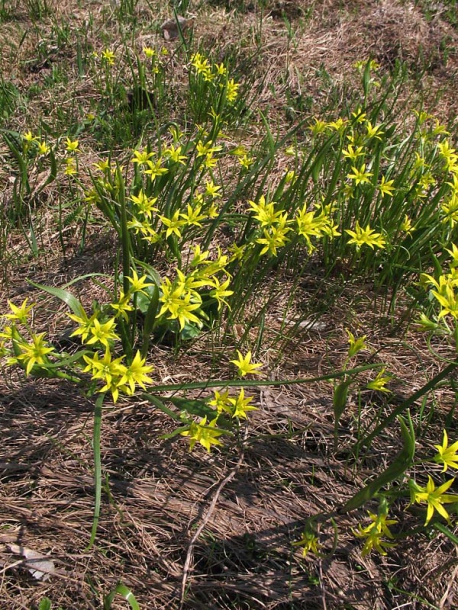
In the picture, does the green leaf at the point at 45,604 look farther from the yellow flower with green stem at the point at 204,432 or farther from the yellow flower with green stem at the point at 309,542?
the yellow flower with green stem at the point at 309,542

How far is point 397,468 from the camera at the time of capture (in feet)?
5.33

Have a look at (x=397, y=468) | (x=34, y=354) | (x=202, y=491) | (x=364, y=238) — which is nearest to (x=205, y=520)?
(x=202, y=491)

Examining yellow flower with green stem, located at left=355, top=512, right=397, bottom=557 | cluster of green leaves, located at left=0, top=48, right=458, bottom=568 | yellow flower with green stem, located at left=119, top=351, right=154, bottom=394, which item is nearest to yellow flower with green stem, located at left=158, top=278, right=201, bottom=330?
cluster of green leaves, located at left=0, top=48, right=458, bottom=568

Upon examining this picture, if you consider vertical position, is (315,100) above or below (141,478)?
above

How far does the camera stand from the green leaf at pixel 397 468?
1.54 metres

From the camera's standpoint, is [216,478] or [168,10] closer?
[216,478]

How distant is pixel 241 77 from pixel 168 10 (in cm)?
108

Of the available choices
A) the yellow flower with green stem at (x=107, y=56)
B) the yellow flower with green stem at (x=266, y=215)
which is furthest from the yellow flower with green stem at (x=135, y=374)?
the yellow flower with green stem at (x=107, y=56)

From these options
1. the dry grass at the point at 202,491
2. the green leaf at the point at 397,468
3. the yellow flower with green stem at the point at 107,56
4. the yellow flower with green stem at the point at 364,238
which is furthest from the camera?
the yellow flower with green stem at the point at 107,56

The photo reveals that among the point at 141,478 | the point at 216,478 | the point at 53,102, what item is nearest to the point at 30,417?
the point at 141,478

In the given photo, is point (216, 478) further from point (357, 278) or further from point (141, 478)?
point (357, 278)

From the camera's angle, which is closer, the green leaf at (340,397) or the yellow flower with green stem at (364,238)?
the green leaf at (340,397)

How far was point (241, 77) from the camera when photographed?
13.3 feet

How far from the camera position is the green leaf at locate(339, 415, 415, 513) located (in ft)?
5.05
